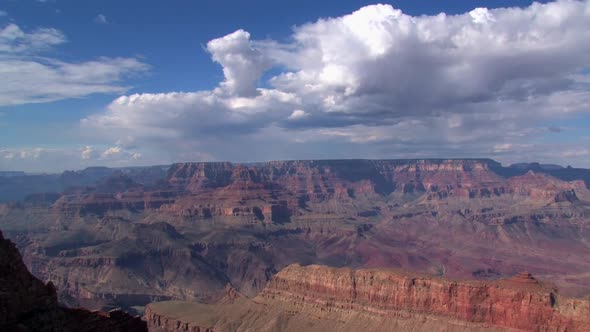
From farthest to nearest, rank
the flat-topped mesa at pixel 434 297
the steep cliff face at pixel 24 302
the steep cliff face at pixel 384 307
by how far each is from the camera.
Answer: the steep cliff face at pixel 384 307, the flat-topped mesa at pixel 434 297, the steep cliff face at pixel 24 302

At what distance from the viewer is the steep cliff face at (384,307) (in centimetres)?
9662

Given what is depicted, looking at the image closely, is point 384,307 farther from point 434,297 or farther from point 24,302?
point 24,302

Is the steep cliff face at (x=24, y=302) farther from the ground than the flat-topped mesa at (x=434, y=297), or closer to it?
farther from the ground

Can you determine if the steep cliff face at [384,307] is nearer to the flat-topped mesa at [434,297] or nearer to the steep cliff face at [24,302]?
the flat-topped mesa at [434,297]

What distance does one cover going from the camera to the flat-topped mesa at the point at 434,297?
9506 cm

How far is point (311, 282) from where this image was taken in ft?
407

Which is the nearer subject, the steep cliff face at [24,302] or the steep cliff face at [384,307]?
the steep cliff face at [24,302]

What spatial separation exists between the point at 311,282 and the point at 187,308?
39.6 metres

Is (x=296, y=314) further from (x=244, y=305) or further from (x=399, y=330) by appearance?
(x=399, y=330)

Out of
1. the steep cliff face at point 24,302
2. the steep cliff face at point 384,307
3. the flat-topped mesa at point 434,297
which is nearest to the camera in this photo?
the steep cliff face at point 24,302

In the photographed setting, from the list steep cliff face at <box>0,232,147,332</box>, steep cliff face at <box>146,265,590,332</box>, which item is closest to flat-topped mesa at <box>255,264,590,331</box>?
steep cliff face at <box>146,265,590,332</box>

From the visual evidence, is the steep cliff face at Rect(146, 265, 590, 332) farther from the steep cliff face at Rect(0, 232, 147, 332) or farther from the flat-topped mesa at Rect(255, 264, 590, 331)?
the steep cliff face at Rect(0, 232, 147, 332)

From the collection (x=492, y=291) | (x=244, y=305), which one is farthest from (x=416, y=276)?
(x=244, y=305)

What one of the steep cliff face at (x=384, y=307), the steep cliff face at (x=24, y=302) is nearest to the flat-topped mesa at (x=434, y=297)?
the steep cliff face at (x=384, y=307)
